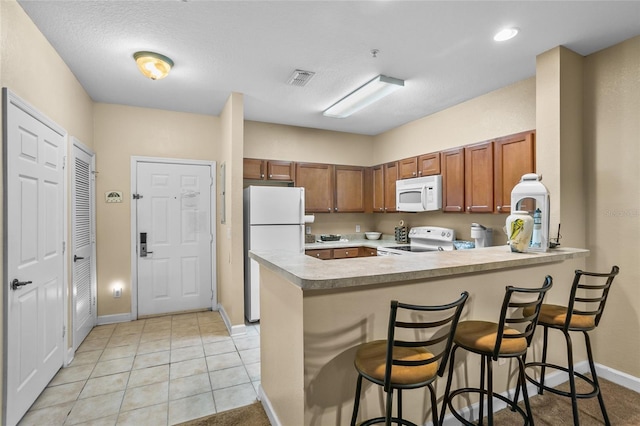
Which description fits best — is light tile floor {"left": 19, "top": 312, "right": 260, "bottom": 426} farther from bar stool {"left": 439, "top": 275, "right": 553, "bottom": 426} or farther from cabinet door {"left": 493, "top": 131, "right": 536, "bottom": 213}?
cabinet door {"left": 493, "top": 131, "right": 536, "bottom": 213}

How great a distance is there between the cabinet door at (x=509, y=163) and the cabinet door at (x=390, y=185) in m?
1.63

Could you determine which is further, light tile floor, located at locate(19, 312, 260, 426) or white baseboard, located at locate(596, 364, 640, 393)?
white baseboard, located at locate(596, 364, 640, 393)

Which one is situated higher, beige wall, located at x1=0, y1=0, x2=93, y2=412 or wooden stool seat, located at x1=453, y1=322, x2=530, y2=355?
beige wall, located at x1=0, y1=0, x2=93, y2=412

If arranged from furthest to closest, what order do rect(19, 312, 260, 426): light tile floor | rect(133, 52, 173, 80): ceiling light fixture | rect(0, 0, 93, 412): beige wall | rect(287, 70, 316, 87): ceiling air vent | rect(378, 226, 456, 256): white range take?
rect(378, 226, 456, 256): white range < rect(287, 70, 316, 87): ceiling air vent < rect(133, 52, 173, 80): ceiling light fixture < rect(19, 312, 260, 426): light tile floor < rect(0, 0, 93, 412): beige wall

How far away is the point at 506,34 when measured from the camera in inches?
93.9

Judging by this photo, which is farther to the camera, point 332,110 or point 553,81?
point 332,110

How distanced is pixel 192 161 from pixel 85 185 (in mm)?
1243

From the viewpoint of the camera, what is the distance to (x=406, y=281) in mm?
1778

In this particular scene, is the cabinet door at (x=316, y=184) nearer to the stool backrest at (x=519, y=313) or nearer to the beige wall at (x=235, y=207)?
the beige wall at (x=235, y=207)

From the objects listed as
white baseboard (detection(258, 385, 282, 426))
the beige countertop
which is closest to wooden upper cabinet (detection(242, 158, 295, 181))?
the beige countertop

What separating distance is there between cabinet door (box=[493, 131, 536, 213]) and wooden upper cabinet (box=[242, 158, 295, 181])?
273cm

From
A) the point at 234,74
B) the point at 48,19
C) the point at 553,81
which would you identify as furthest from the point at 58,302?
the point at 553,81

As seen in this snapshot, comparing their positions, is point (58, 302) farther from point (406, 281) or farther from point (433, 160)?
point (433, 160)

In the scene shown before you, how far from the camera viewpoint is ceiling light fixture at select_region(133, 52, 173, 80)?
264 centimetres
